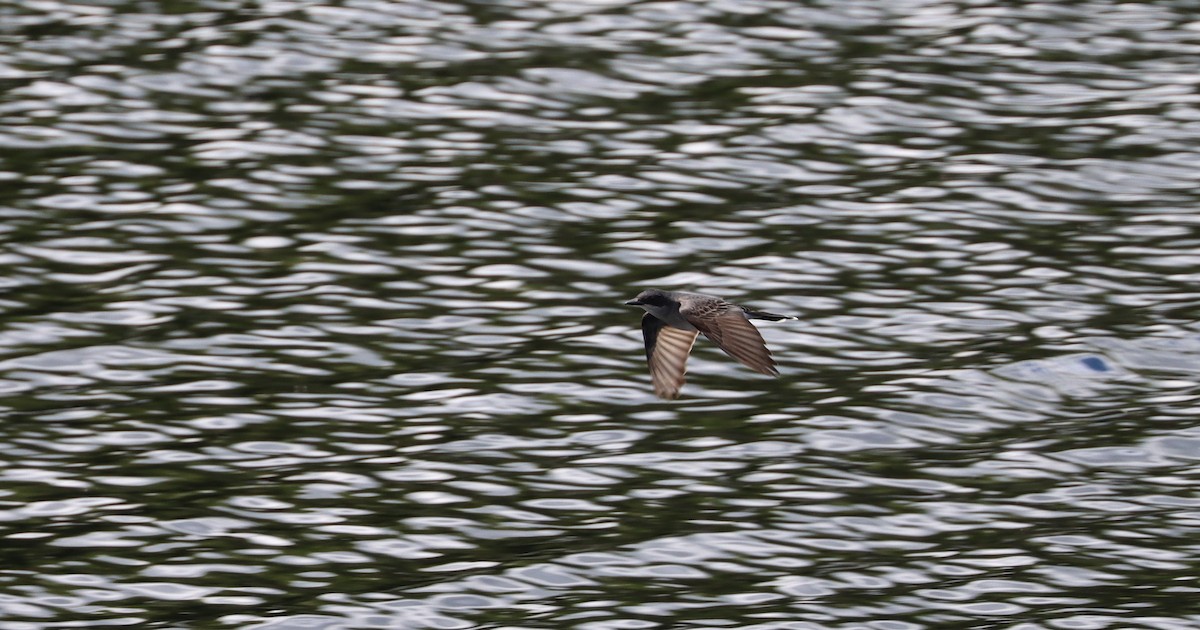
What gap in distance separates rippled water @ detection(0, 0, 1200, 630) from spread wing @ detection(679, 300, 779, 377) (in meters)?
2.14

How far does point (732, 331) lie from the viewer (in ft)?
36.6

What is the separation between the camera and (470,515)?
45.9ft

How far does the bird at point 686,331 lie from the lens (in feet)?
35.8

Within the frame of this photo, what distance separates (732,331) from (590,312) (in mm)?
6464

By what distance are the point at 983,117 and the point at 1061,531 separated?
9.42 meters

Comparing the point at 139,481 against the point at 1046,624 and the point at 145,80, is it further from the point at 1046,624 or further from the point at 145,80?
the point at 145,80

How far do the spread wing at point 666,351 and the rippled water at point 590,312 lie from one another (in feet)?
4.83

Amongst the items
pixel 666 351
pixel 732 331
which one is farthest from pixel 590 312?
pixel 732 331

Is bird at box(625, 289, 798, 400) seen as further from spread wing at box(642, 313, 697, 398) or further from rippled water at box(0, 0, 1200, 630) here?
rippled water at box(0, 0, 1200, 630)

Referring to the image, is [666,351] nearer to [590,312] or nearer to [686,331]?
[686,331]

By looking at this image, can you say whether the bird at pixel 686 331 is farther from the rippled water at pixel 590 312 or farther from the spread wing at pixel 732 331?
the rippled water at pixel 590 312

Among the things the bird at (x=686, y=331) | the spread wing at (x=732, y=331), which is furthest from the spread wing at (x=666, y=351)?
the spread wing at (x=732, y=331)

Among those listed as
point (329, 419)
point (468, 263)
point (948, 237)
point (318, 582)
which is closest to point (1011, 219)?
point (948, 237)

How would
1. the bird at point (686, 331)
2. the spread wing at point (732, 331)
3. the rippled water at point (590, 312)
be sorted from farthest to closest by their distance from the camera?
the rippled water at point (590, 312) < the bird at point (686, 331) < the spread wing at point (732, 331)
